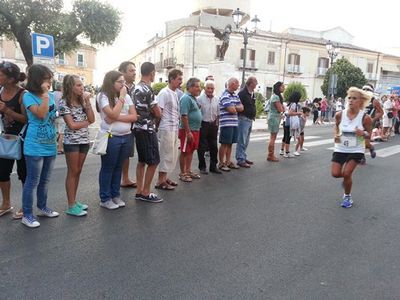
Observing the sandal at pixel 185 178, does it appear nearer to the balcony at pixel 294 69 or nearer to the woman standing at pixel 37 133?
the woman standing at pixel 37 133

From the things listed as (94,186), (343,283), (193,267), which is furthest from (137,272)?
(94,186)

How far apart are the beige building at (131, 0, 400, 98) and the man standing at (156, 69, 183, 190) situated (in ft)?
120

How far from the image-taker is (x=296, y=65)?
47.1 m

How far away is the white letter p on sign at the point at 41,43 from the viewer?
29.6ft

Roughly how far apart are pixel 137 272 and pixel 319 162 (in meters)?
6.70

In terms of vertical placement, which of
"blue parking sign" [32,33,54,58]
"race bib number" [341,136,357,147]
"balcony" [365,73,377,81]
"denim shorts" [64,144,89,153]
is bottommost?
"denim shorts" [64,144,89,153]

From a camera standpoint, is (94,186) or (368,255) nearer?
(368,255)

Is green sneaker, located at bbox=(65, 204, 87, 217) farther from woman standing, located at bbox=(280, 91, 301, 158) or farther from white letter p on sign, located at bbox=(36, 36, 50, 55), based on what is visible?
woman standing, located at bbox=(280, 91, 301, 158)

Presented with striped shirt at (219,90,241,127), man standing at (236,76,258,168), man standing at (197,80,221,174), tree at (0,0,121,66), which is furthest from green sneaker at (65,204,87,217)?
tree at (0,0,121,66)

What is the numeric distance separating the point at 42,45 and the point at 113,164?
5.88 meters

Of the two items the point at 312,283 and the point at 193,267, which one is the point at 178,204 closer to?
the point at 193,267

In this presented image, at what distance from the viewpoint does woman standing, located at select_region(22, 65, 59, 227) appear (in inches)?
153

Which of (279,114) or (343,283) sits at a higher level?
(279,114)

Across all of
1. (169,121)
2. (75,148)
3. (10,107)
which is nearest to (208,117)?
(169,121)
